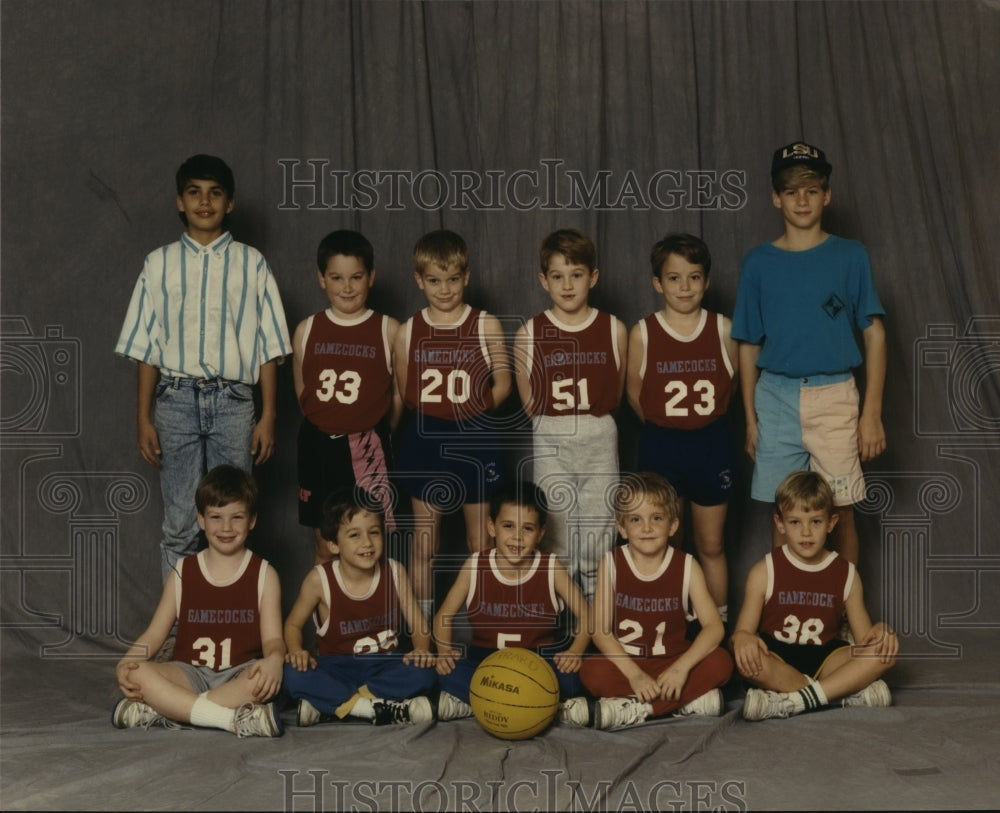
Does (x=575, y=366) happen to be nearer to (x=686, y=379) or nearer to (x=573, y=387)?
(x=573, y=387)

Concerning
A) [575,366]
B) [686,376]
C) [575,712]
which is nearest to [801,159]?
[686,376]

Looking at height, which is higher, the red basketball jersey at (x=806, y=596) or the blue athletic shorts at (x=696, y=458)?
the blue athletic shorts at (x=696, y=458)

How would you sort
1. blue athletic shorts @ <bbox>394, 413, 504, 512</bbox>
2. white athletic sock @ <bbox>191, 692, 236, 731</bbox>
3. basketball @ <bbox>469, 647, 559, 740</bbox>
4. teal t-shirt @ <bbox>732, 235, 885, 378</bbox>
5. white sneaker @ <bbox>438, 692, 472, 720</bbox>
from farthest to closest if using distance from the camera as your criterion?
blue athletic shorts @ <bbox>394, 413, 504, 512</bbox>, teal t-shirt @ <bbox>732, 235, 885, 378</bbox>, white sneaker @ <bbox>438, 692, 472, 720</bbox>, white athletic sock @ <bbox>191, 692, 236, 731</bbox>, basketball @ <bbox>469, 647, 559, 740</bbox>

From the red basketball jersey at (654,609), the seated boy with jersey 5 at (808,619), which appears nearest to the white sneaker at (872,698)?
the seated boy with jersey 5 at (808,619)

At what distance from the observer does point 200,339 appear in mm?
3668

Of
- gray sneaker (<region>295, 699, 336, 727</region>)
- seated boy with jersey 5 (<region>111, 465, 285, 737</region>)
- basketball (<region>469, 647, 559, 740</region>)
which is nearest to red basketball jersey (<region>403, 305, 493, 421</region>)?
seated boy with jersey 5 (<region>111, 465, 285, 737</region>)

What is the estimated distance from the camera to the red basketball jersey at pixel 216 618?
133 inches

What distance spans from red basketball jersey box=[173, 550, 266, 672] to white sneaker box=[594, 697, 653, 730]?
1.02 m

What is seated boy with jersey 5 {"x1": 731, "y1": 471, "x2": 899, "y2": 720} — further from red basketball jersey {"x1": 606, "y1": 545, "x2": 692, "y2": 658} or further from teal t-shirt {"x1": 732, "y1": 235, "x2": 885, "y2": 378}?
teal t-shirt {"x1": 732, "y1": 235, "x2": 885, "y2": 378}

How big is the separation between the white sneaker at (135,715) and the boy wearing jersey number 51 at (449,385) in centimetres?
87

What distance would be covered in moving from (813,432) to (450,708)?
4.52ft

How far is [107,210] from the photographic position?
420 centimetres

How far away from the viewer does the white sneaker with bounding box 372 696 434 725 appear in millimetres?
3279

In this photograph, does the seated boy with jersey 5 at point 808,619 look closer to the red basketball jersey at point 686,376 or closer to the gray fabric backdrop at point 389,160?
the red basketball jersey at point 686,376
